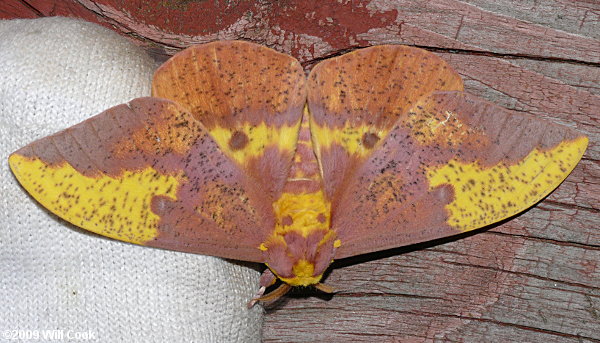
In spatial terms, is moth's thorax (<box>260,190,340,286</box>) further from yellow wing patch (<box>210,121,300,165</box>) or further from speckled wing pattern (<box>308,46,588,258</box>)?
yellow wing patch (<box>210,121,300,165</box>)

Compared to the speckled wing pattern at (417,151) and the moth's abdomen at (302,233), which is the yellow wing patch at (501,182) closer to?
the speckled wing pattern at (417,151)

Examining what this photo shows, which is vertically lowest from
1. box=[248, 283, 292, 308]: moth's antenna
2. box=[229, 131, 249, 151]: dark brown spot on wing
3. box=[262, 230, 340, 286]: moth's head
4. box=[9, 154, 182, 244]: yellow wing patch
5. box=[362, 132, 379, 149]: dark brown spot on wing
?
box=[248, 283, 292, 308]: moth's antenna

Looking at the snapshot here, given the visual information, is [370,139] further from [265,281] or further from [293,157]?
[265,281]

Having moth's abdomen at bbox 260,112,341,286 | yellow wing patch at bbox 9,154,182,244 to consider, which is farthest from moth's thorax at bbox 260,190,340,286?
yellow wing patch at bbox 9,154,182,244

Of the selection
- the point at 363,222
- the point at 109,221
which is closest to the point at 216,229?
the point at 109,221

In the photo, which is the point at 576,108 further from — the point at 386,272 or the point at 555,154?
the point at 386,272

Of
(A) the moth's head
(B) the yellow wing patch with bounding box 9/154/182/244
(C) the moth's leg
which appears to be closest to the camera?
(B) the yellow wing patch with bounding box 9/154/182/244

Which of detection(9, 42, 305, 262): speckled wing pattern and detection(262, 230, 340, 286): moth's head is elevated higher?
detection(9, 42, 305, 262): speckled wing pattern
